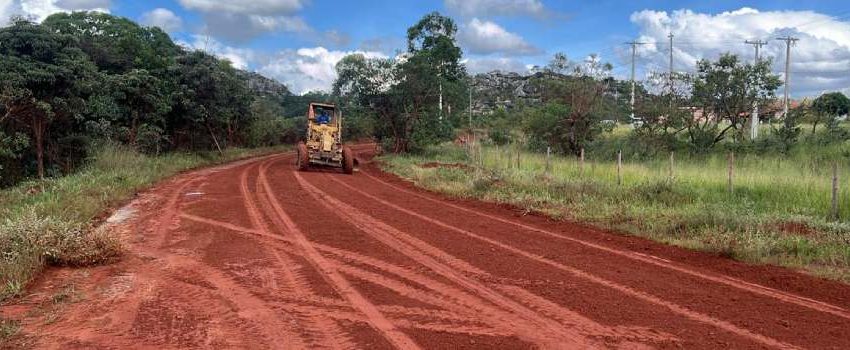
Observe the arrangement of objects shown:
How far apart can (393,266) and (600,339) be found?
9.90 feet

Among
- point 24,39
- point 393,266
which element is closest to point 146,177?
point 24,39

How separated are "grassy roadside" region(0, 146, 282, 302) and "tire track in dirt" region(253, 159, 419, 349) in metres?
2.41

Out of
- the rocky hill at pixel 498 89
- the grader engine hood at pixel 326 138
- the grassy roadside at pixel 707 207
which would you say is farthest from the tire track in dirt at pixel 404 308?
the rocky hill at pixel 498 89

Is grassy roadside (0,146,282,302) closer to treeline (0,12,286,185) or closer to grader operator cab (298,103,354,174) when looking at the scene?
treeline (0,12,286,185)

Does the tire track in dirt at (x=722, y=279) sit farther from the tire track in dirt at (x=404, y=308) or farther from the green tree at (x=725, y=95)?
the green tree at (x=725, y=95)

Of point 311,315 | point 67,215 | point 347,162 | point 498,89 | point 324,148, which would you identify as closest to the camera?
point 311,315

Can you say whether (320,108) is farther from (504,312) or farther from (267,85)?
(267,85)

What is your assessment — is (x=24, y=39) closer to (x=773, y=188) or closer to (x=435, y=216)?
(x=435, y=216)

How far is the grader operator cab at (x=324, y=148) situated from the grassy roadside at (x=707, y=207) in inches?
166

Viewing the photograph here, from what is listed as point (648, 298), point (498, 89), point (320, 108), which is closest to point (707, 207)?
point (648, 298)

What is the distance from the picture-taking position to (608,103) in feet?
105

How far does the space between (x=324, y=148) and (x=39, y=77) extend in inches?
368

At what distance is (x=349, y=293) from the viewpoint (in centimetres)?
608

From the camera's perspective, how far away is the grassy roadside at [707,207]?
839cm
